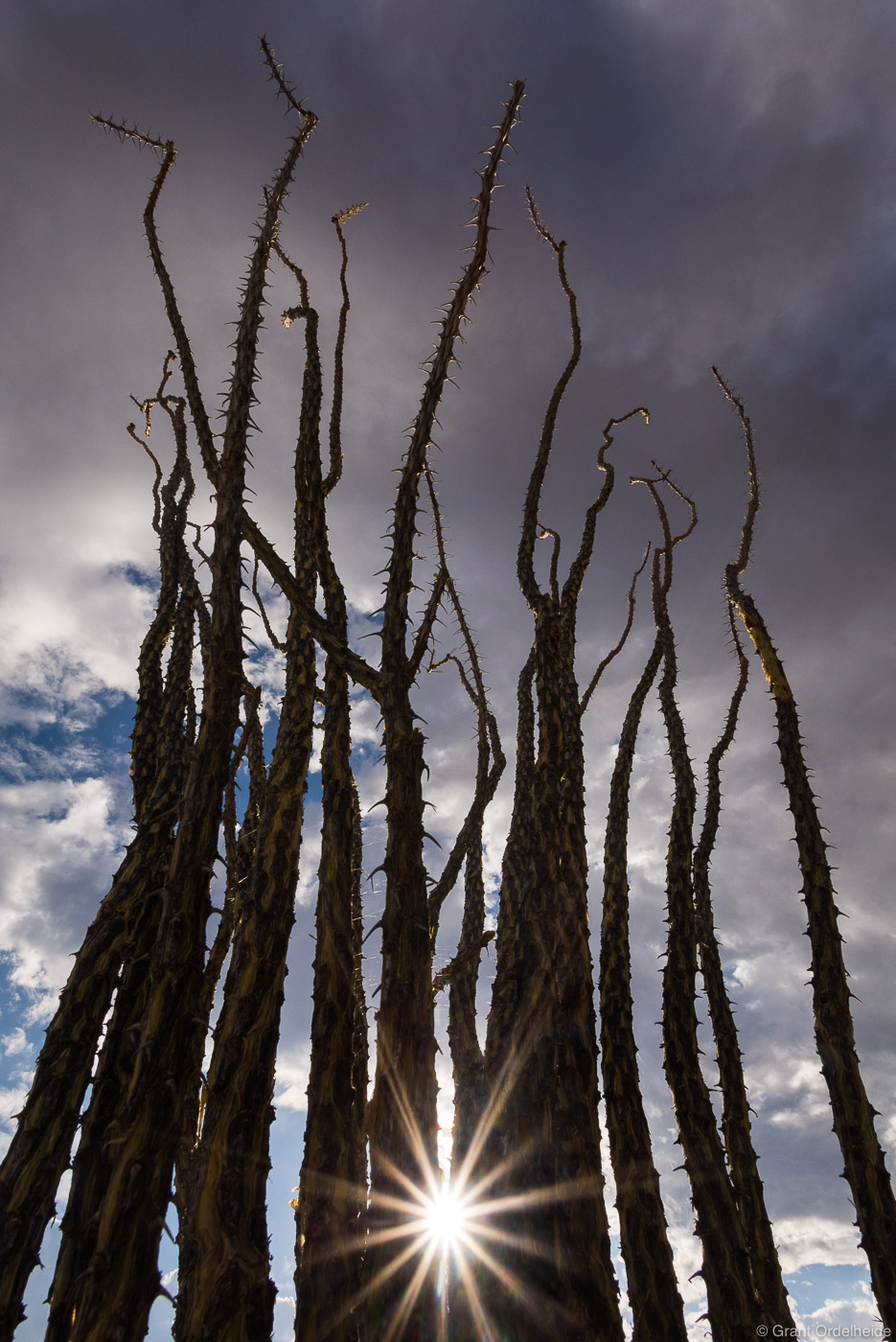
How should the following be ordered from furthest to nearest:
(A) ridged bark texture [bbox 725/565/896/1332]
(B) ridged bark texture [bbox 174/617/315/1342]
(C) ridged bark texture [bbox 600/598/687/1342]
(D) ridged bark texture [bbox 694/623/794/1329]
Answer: (D) ridged bark texture [bbox 694/623/794/1329]
(C) ridged bark texture [bbox 600/598/687/1342]
(A) ridged bark texture [bbox 725/565/896/1332]
(B) ridged bark texture [bbox 174/617/315/1342]

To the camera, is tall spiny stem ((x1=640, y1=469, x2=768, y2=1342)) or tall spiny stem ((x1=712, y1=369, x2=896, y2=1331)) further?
tall spiny stem ((x1=640, y1=469, x2=768, y2=1342))

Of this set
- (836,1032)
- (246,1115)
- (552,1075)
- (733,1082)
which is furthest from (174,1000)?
(733,1082)

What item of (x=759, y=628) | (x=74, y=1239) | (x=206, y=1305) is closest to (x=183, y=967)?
(x=206, y=1305)

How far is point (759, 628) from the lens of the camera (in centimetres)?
657

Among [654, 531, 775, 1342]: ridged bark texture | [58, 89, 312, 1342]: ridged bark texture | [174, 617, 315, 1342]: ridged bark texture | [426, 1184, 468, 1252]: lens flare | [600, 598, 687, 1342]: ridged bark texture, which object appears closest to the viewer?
[58, 89, 312, 1342]: ridged bark texture

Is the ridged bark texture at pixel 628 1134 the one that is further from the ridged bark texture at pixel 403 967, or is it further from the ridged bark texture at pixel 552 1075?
the ridged bark texture at pixel 403 967

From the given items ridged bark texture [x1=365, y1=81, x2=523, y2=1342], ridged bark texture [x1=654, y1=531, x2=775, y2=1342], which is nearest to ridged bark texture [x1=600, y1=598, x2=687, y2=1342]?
ridged bark texture [x1=654, y1=531, x2=775, y2=1342]

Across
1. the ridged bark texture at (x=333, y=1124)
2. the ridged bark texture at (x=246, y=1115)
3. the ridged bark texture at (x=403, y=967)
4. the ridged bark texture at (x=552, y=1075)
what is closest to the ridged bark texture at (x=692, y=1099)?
the ridged bark texture at (x=552, y=1075)

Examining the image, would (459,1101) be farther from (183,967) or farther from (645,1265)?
(183,967)

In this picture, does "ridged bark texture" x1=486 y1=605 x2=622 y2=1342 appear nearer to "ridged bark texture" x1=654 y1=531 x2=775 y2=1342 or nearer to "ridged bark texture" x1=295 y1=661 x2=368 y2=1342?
"ridged bark texture" x1=295 y1=661 x2=368 y2=1342

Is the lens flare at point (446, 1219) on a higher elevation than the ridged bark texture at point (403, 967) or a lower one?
lower

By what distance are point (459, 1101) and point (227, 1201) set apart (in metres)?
4.34

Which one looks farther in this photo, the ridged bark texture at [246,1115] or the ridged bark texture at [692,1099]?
the ridged bark texture at [692,1099]

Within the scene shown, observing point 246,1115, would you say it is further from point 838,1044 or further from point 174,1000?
point 838,1044
